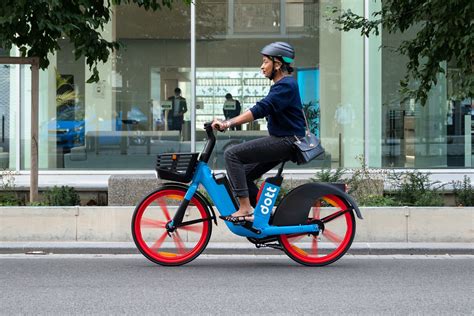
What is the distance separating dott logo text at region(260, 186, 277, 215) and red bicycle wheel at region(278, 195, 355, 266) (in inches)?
13.8

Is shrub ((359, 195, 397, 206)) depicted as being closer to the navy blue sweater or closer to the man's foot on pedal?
the navy blue sweater

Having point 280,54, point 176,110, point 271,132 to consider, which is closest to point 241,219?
point 271,132

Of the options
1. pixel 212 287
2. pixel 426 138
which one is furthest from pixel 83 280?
pixel 426 138

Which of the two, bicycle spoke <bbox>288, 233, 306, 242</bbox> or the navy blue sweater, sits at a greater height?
the navy blue sweater

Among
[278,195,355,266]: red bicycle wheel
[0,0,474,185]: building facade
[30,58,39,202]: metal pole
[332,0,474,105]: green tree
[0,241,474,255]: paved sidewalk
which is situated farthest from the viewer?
[0,0,474,185]: building facade

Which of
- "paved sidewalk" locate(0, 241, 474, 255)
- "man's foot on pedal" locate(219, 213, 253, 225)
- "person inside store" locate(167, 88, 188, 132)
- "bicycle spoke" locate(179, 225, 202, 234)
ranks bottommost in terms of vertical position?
"paved sidewalk" locate(0, 241, 474, 255)

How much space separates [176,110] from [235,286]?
876 centimetres

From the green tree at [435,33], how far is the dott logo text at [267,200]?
132 inches

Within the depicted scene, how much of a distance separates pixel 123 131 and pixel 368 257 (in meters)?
7.69

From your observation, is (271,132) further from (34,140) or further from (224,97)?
(224,97)

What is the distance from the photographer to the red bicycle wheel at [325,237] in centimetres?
695

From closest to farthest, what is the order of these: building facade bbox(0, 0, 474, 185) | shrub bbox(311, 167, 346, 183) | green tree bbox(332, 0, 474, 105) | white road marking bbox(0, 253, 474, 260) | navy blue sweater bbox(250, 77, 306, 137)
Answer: navy blue sweater bbox(250, 77, 306, 137)
white road marking bbox(0, 253, 474, 260)
green tree bbox(332, 0, 474, 105)
shrub bbox(311, 167, 346, 183)
building facade bbox(0, 0, 474, 185)

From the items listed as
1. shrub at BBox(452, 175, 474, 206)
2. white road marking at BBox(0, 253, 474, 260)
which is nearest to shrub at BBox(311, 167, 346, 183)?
shrub at BBox(452, 175, 474, 206)

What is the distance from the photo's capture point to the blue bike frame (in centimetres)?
679
